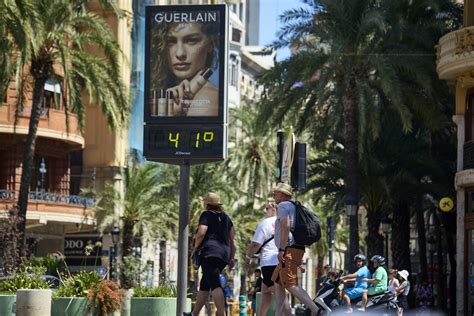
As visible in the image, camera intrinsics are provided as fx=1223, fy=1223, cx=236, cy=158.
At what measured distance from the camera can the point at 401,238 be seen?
1826 inches

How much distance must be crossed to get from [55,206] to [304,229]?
40443mm

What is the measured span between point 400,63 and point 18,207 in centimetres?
1195

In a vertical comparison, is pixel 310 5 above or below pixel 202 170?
above

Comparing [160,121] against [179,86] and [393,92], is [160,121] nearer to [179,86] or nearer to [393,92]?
[179,86]

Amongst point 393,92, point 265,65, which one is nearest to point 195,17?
point 393,92

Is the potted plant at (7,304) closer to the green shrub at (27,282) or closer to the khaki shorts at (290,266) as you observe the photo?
the green shrub at (27,282)

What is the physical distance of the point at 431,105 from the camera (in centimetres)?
3609

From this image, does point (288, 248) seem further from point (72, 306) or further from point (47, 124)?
point (47, 124)

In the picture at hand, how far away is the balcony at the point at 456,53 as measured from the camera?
33656 mm

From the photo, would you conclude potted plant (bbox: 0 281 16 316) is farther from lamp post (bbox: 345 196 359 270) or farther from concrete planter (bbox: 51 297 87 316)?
lamp post (bbox: 345 196 359 270)

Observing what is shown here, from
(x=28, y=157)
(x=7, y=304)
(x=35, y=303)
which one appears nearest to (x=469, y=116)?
(x=28, y=157)

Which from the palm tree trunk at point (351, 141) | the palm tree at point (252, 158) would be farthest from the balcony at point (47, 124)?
the palm tree trunk at point (351, 141)

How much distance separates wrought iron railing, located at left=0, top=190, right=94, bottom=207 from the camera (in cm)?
5178

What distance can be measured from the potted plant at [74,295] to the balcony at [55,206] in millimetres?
33435
